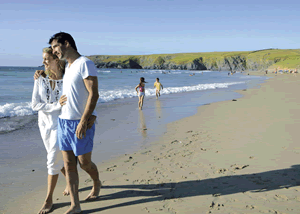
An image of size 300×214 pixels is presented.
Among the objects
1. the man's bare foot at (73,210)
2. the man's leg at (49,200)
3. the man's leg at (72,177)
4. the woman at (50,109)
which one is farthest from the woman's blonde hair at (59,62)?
the man's bare foot at (73,210)

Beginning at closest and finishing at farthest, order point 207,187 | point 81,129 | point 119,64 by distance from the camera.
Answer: point 81,129, point 207,187, point 119,64

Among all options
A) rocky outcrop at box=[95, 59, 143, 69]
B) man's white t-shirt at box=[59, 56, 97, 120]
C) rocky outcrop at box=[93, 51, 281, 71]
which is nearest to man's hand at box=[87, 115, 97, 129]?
man's white t-shirt at box=[59, 56, 97, 120]

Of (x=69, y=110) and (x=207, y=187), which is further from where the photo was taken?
(x=207, y=187)

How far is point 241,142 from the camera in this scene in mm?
6176

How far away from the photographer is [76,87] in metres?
2.80

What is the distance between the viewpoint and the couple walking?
280 cm

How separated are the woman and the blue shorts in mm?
297

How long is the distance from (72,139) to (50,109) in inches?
24.6

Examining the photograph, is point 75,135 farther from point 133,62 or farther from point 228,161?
point 133,62

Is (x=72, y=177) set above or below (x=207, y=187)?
above

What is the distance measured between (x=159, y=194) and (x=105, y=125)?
575 centimetres

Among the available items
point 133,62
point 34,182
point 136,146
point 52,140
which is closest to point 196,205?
point 52,140

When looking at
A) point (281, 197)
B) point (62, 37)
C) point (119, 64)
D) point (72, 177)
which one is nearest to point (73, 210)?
point (72, 177)

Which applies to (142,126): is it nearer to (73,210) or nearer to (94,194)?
(94,194)
